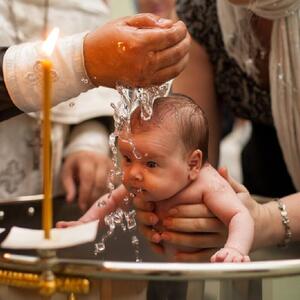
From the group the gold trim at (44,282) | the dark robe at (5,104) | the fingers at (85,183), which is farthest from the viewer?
the fingers at (85,183)

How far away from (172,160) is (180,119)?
0.13ft

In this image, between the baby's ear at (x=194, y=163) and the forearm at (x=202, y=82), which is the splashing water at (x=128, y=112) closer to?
the baby's ear at (x=194, y=163)

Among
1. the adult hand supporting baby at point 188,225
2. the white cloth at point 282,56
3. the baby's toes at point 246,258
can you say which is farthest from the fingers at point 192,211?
the white cloth at point 282,56

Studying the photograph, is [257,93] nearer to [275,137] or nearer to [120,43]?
[275,137]

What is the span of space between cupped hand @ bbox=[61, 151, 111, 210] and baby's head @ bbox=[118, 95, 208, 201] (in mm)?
153

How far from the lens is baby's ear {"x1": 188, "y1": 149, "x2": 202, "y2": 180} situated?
2.19 ft

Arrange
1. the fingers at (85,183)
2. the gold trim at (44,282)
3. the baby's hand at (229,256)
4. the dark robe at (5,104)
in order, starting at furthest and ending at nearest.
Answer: the fingers at (85,183)
the dark robe at (5,104)
the baby's hand at (229,256)
the gold trim at (44,282)

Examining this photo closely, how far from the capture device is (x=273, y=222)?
0.70m

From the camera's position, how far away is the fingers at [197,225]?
0.65m

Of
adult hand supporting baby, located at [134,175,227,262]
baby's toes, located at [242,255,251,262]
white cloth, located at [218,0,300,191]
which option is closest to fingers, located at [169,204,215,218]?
adult hand supporting baby, located at [134,175,227,262]

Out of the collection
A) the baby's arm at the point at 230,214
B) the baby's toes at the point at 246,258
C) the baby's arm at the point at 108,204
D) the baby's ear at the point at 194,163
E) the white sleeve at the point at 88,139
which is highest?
the baby's ear at the point at 194,163

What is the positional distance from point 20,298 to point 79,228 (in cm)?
9

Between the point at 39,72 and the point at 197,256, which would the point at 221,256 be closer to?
the point at 197,256

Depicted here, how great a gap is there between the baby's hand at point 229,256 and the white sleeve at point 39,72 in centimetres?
20
